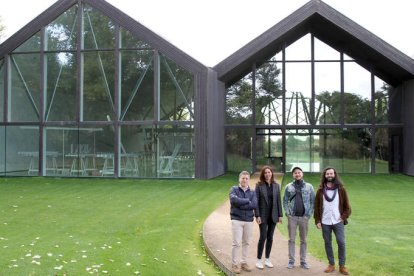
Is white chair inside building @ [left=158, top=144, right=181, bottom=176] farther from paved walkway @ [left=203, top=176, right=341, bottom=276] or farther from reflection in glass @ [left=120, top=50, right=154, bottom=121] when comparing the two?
paved walkway @ [left=203, top=176, right=341, bottom=276]

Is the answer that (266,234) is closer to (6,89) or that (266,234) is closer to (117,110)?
(117,110)

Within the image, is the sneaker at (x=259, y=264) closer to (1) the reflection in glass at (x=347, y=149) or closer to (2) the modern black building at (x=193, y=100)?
(2) the modern black building at (x=193, y=100)

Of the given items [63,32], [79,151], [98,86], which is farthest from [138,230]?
[63,32]

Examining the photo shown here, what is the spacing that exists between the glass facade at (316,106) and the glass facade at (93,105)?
15.2ft

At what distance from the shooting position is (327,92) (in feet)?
83.9

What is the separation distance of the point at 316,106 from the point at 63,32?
1273 cm

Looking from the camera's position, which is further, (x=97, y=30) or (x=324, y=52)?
(x=324, y=52)

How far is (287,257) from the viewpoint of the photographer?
7902mm

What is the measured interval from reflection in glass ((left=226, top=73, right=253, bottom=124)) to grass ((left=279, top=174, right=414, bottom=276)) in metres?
8.38

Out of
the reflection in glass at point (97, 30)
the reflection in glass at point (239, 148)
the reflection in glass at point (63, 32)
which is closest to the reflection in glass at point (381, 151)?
the reflection in glass at point (239, 148)

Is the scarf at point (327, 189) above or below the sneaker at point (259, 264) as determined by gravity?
above

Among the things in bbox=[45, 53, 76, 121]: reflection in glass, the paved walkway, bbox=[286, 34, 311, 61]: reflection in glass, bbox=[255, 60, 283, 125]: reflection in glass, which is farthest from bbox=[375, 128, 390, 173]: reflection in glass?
the paved walkway

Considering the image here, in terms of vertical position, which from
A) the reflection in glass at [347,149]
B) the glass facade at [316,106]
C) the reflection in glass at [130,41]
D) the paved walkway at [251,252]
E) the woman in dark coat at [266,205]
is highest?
the reflection in glass at [130,41]

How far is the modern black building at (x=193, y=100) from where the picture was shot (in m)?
22.2
